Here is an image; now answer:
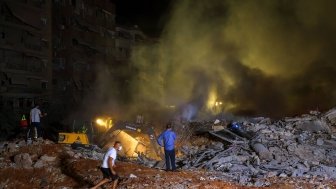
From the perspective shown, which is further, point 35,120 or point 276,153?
point 35,120

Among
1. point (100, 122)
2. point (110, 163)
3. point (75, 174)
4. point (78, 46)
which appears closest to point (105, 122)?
point (100, 122)

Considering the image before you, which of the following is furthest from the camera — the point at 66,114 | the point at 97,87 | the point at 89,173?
the point at 97,87

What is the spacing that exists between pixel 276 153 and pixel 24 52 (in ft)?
78.8

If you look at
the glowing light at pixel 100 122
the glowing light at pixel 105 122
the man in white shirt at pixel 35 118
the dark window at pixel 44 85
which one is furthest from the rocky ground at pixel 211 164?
the dark window at pixel 44 85

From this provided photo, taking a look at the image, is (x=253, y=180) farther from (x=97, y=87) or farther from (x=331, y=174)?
(x=97, y=87)

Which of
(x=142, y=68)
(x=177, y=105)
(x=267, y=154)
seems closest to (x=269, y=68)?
(x=177, y=105)

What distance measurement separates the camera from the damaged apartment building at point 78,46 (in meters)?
39.1

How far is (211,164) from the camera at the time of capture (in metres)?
15.8

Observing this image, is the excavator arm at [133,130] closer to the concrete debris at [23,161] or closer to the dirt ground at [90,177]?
the dirt ground at [90,177]

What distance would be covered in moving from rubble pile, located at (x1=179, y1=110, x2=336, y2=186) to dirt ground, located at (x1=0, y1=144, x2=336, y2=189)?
1038mm

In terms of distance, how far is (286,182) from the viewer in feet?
41.3

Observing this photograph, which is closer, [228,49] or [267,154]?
[267,154]

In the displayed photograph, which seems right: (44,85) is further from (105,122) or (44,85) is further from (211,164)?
(211,164)

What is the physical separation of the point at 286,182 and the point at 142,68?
124 ft
